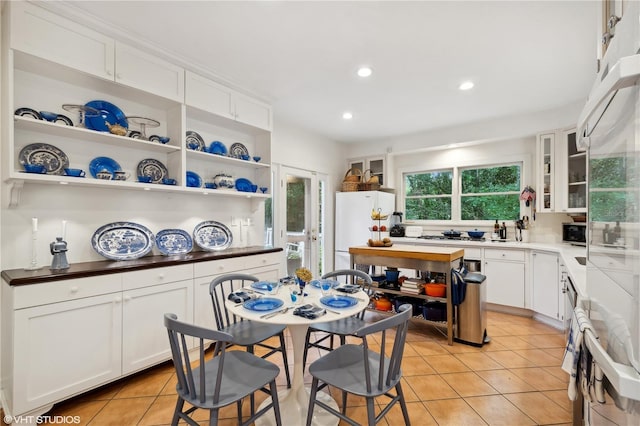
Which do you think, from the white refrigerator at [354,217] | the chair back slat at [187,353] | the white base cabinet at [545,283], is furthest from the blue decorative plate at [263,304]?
the white base cabinet at [545,283]

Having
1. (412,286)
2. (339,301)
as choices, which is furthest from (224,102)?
(412,286)

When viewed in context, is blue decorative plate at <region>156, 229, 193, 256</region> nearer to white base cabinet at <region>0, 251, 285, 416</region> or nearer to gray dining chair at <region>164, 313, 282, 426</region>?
white base cabinet at <region>0, 251, 285, 416</region>

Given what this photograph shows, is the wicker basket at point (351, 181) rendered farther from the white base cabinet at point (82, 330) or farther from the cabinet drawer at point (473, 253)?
the white base cabinet at point (82, 330)

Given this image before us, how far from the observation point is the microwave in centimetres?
363

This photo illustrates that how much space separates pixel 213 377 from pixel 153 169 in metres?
2.09

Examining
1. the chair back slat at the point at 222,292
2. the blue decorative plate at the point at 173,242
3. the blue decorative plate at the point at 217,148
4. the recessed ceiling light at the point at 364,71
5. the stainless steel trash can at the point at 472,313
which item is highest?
the recessed ceiling light at the point at 364,71

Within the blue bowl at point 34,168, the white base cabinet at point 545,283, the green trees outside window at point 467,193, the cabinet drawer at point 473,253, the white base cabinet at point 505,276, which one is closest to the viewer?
the blue bowl at point 34,168

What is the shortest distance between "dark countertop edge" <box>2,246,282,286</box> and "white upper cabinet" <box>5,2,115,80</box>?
4.79 feet

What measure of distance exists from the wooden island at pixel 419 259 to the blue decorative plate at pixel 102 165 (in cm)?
255

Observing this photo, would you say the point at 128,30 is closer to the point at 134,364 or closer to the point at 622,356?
the point at 134,364

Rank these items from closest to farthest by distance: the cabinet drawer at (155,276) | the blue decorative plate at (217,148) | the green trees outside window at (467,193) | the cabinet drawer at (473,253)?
1. the cabinet drawer at (155,276)
2. the blue decorative plate at (217,148)
3. the cabinet drawer at (473,253)
4. the green trees outside window at (467,193)

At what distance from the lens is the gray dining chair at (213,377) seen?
1.35m

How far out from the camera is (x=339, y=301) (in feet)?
6.07

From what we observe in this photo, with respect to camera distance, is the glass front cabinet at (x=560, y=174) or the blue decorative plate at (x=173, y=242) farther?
the glass front cabinet at (x=560, y=174)
